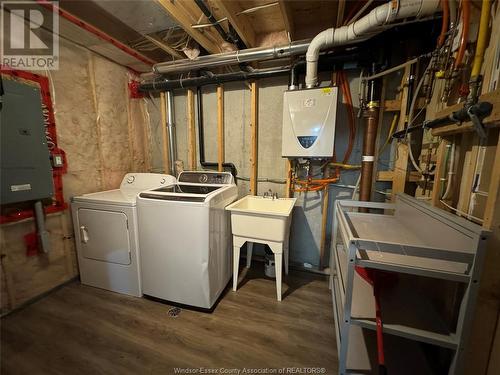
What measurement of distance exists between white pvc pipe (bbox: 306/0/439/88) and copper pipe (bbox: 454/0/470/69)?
385 mm

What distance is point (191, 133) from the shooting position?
2514 millimetres

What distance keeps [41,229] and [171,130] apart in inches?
68.0

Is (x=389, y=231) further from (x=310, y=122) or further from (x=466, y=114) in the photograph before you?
(x=310, y=122)

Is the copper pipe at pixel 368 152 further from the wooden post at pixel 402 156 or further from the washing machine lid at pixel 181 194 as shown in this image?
the washing machine lid at pixel 181 194

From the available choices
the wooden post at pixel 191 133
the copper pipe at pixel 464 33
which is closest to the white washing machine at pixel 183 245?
the wooden post at pixel 191 133

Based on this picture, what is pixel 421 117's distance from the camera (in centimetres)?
164

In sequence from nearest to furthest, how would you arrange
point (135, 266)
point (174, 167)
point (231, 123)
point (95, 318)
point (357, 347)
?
point (357, 347) → point (95, 318) → point (135, 266) → point (231, 123) → point (174, 167)

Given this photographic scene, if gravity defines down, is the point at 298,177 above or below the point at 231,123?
below

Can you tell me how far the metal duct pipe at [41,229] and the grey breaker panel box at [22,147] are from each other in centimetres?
6

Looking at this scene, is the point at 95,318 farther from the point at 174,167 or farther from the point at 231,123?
the point at 231,123

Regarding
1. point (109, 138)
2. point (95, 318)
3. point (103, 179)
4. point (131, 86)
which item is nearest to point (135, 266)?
point (95, 318)

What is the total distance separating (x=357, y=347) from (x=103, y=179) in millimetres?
2725

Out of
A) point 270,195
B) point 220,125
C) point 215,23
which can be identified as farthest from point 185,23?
point 270,195

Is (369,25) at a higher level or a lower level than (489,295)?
higher
